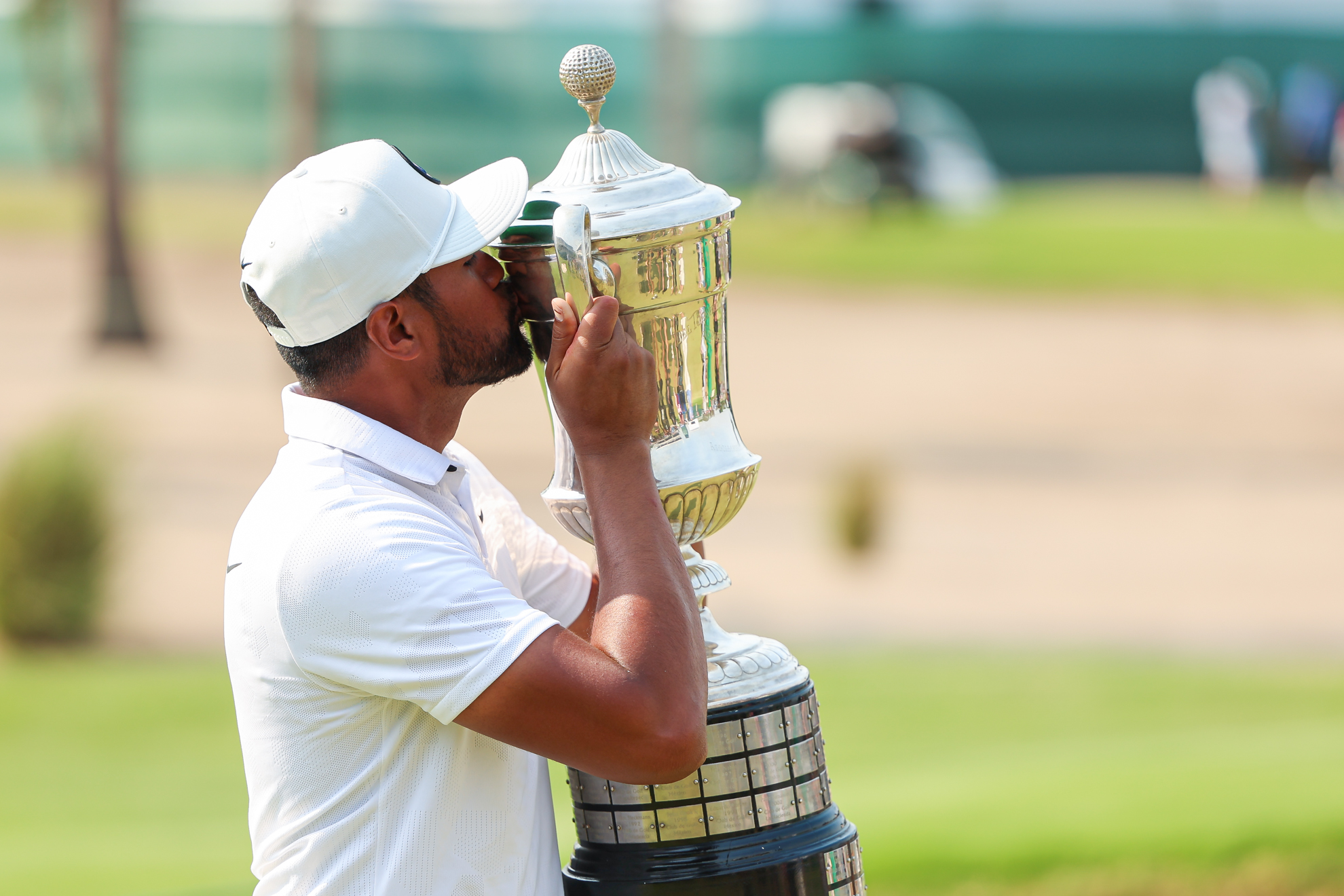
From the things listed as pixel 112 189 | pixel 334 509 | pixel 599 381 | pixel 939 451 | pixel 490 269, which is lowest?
pixel 939 451

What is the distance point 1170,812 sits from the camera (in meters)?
4.88

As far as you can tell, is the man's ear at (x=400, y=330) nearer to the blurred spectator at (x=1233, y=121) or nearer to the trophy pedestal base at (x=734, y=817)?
the trophy pedestal base at (x=734, y=817)

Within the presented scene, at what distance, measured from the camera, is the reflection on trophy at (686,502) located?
208 cm

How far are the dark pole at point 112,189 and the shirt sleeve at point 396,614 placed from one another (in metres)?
16.0

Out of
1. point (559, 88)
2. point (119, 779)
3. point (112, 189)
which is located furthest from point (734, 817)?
point (559, 88)

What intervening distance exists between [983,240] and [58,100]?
45.7 ft

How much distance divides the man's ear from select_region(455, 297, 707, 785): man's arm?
16 cm

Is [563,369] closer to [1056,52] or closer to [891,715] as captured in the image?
[891,715]

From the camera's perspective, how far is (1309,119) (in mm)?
28453

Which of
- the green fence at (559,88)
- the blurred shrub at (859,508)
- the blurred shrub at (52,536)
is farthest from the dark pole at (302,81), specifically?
the blurred shrub at (52,536)

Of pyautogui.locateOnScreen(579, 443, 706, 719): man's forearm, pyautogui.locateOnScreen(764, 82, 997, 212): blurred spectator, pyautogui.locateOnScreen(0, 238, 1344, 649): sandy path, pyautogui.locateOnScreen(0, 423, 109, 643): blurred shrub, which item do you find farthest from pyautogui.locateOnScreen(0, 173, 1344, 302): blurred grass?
pyautogui.locateOnScreen(579, 443, 706, 719): man's forearm

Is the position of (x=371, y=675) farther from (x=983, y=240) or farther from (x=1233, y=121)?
(x=1233, y=121)

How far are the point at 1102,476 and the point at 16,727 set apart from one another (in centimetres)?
1044

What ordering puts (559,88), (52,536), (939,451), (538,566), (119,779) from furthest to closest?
(559,88) → (939,451) → (52,536) → (119,779) → (538,566)
